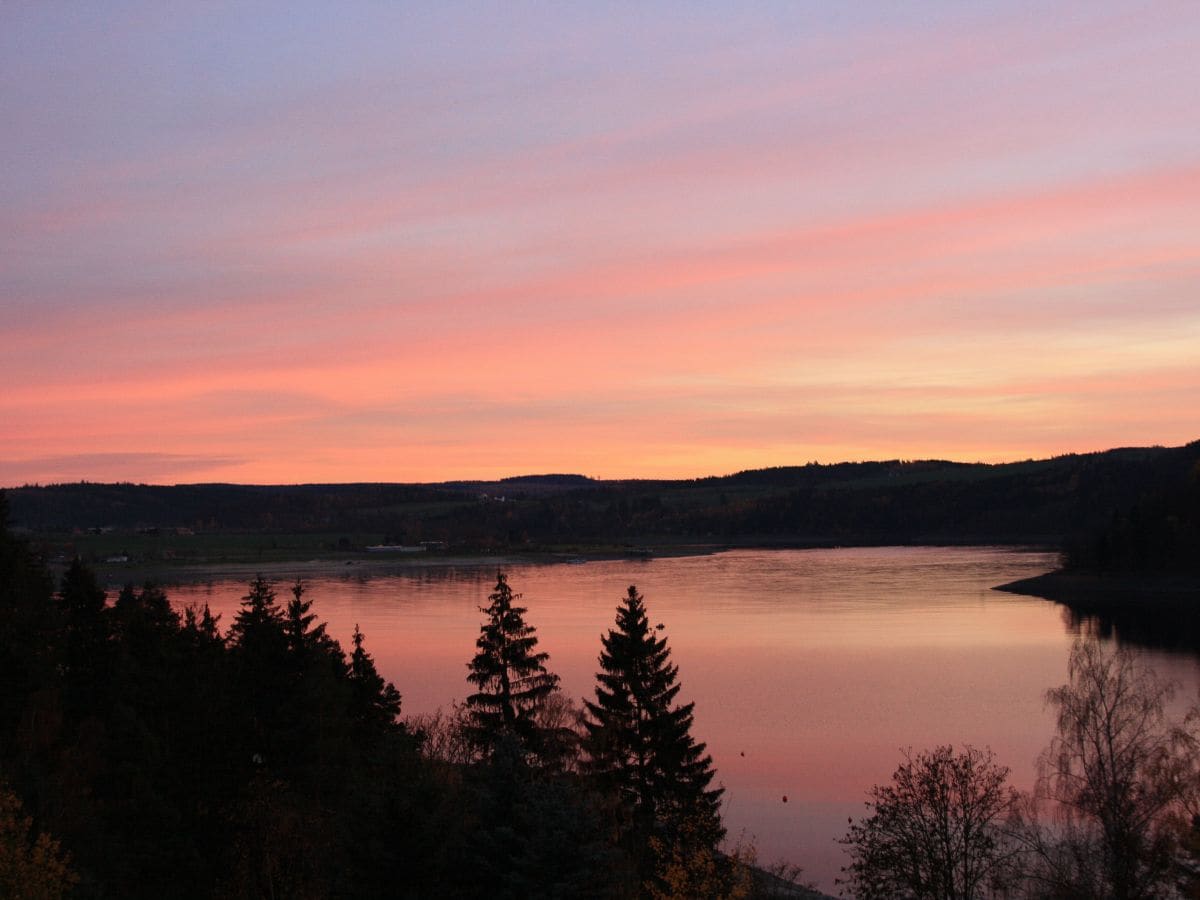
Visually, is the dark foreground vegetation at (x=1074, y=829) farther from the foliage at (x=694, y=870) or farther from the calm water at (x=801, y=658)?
the calm water at (x=801, y=658)

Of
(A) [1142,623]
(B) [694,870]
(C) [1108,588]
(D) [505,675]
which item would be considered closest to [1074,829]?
(B) [694,870]

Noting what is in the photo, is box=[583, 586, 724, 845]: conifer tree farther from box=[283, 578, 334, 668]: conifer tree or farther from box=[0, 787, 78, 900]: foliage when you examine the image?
box=[0, 787, 78, 900]: foliage

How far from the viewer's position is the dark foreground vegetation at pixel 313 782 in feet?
52.9

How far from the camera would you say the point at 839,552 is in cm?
15538

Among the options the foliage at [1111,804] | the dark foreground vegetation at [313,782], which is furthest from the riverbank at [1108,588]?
the dark foreground vegetation at [313,782]

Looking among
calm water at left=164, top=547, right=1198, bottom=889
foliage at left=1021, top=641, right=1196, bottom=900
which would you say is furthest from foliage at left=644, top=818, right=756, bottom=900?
calm water at left=164, top=547, right=1198, bottom=889

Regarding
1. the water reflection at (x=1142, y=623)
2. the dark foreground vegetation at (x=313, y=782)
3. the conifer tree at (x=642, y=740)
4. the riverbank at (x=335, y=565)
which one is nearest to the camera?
the dark foreground vegetation at (x=313, y=782)

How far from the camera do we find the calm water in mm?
35875


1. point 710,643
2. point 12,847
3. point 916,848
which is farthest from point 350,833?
point 710,643

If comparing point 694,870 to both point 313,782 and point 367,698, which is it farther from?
point 367,698

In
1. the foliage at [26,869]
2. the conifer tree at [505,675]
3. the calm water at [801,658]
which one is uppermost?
the conifer tree at [505,675]

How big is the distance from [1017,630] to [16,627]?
5408 centimetres

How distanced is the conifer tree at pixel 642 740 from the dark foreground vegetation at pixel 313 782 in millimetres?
49

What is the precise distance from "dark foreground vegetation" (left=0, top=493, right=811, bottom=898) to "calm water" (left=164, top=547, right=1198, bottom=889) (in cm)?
590
